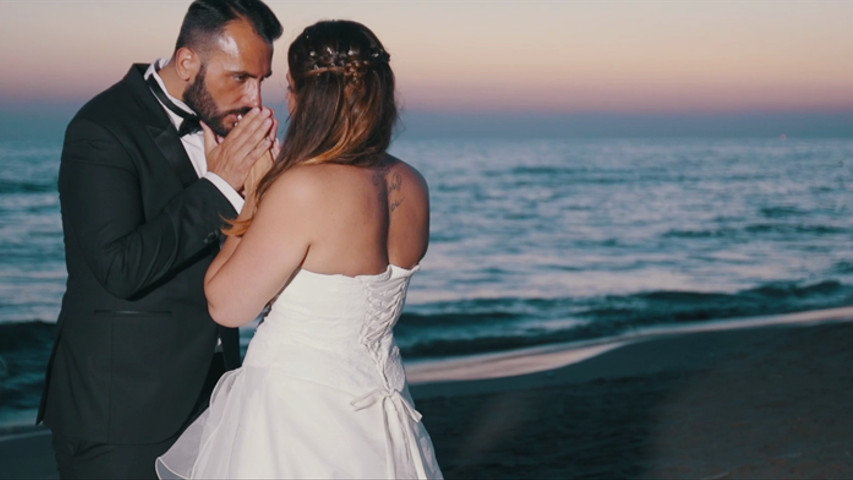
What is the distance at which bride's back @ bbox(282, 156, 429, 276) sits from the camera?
2.40 metres

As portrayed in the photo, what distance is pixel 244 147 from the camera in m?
2.63

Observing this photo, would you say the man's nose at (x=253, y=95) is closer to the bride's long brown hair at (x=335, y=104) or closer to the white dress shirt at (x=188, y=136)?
the white dress shirt at (x=188, y=136)

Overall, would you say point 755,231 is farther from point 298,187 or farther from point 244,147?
point 298,187

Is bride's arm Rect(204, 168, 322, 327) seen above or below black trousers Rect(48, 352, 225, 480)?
above

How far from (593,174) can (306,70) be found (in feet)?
127

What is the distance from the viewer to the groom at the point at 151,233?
8.54ft

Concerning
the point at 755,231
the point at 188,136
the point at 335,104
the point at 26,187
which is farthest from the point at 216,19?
the point at 26,187

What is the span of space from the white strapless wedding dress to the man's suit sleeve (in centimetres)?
30

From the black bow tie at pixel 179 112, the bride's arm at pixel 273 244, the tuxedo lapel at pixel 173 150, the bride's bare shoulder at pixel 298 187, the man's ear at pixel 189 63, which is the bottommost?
the bride's arm at pixel 273 244

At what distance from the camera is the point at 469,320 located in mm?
12461

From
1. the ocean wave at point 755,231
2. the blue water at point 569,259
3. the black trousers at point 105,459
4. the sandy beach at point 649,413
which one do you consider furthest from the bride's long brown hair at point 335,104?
the ocean wave at point 755,231

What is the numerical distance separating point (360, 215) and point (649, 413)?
17.1 ft

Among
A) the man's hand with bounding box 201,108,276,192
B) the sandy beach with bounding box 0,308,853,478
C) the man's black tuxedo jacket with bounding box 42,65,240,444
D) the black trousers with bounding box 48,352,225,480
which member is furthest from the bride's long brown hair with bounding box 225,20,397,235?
the sandy beach with bounding box 0,308,853,478

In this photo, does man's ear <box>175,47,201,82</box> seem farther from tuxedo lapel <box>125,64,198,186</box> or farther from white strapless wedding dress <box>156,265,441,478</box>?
white strapless wedding dress <box>156,265,441,478</box>
